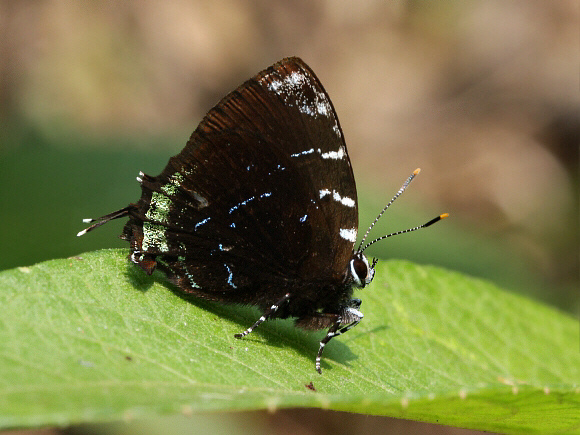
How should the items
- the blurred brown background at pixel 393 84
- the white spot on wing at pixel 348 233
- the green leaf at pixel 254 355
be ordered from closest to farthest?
the green leaf at pixel 254 355
the white spot on wing at pixel 348 233
the blurred brown background at pixel 393 84

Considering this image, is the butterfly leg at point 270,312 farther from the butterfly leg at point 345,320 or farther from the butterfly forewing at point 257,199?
the butterfly leg at point 345,320

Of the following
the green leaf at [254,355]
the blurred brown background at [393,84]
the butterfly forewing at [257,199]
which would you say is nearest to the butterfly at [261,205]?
the butterfly forewing at [257,199]

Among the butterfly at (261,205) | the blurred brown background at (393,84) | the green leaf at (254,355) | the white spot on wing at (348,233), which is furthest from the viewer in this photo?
the blurred brown background at (393,84)

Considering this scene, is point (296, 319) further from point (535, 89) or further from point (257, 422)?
point (535, 89)

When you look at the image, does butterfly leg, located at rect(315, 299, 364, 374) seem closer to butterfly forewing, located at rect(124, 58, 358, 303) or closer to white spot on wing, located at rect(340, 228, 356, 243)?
butterfly forewing, located at rect(124, 58, 358, 303)

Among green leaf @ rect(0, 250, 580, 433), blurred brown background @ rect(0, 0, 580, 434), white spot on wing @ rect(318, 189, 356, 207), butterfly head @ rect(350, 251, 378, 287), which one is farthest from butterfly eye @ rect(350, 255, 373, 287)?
blurred brown background @ rect(0, 0, 580, 434)

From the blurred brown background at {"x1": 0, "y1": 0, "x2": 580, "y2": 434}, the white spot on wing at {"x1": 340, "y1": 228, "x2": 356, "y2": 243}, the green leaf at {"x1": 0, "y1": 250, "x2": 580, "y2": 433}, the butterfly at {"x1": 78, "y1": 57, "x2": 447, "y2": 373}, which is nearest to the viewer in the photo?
Answer: the green leaf at {"x1": 0, "y1": 250, "x2": 580, "y2": 433}
